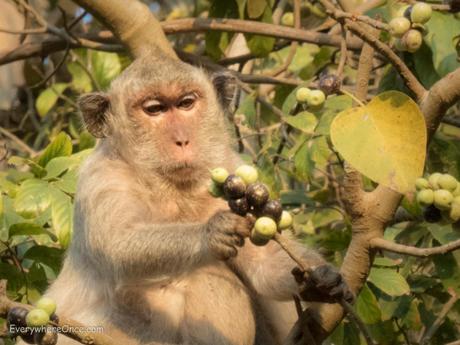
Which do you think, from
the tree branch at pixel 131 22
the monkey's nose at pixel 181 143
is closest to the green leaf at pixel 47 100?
the tree branch at pixel 131 22

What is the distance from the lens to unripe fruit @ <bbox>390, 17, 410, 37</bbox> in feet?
12.9

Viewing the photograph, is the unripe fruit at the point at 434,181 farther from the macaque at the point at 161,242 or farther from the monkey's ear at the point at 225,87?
the monkey's ear at the point at 225,87

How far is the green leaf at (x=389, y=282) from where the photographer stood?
5336 millimetres

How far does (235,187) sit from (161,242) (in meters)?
1.81

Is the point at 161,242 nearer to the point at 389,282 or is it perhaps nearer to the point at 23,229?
the point at 23,229

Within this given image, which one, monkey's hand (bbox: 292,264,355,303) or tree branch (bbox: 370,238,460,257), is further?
monkey's hand (bbox: 292,264,355,303)

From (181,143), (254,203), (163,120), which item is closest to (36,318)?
(254,203)

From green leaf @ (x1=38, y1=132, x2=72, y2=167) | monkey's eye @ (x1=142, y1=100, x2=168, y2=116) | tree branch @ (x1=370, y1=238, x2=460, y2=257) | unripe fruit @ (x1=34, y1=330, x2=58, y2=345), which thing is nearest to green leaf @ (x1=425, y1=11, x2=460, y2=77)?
monkey's eye @ (x1=142, y1=100, x2=168, y2=116)

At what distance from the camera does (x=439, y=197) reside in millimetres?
3656

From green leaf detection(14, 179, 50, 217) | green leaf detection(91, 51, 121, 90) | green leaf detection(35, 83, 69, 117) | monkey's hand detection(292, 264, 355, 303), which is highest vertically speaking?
monkey's hand detection(292, 264, 355, 303)

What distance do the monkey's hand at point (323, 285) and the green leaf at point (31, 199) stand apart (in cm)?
207

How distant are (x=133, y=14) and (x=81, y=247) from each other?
198 centimetres

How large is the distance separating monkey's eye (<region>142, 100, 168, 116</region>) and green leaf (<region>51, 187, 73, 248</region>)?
810 millimetres

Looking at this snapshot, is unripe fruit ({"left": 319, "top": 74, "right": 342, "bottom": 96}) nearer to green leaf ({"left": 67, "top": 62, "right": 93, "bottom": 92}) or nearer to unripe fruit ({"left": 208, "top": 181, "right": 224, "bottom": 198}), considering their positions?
unripe fruit ({"left": 208, "top": 181, "right": 224, "bottom": 198})
